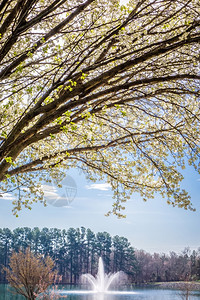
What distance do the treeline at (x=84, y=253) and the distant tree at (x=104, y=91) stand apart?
55998 millimetres

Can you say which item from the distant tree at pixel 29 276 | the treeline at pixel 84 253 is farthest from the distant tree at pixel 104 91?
the treeline at pixel 84 253

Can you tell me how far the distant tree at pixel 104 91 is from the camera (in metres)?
4.98

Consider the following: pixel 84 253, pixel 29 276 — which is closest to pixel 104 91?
pixel 29 276

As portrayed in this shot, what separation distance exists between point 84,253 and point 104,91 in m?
63.1

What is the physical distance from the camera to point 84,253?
63750mm

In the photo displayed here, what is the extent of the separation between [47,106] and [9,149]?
956mm

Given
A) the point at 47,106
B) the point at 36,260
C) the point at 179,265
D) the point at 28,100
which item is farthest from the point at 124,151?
the point at 179,265

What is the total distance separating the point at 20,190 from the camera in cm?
778

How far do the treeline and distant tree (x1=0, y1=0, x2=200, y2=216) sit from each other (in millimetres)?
55998

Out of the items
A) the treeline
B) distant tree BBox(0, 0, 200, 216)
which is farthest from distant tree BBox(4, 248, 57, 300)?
the treeline

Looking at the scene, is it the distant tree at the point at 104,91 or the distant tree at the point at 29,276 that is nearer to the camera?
the distant tree at the point at 104,91

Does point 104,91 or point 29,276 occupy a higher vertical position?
point 104,91

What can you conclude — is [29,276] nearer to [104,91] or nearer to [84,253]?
[104,91]

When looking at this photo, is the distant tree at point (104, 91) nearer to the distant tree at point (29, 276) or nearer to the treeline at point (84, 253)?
the distant tree at point (29, 276)
